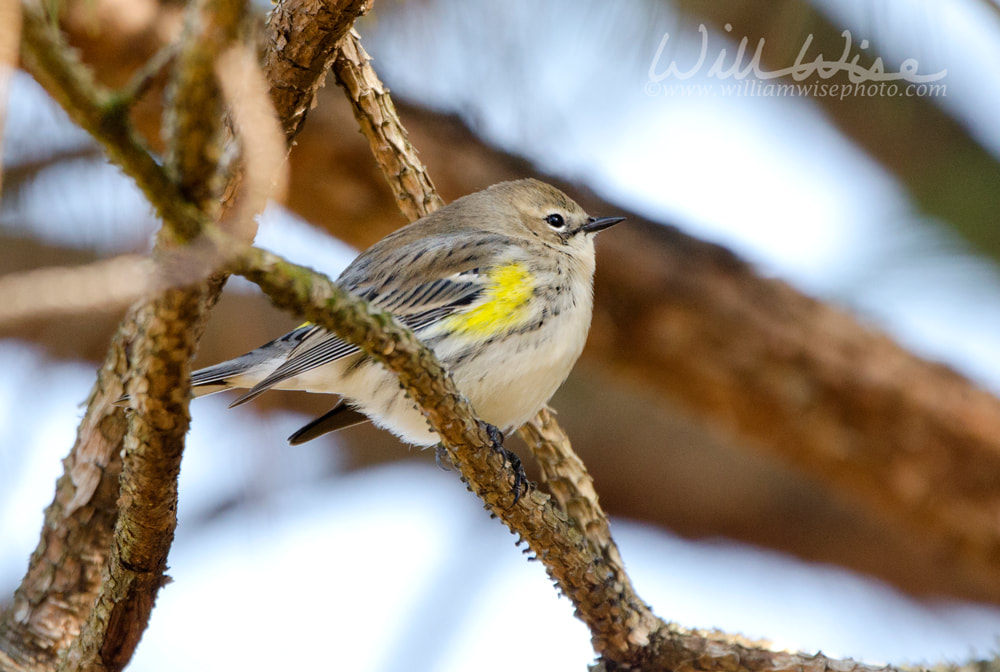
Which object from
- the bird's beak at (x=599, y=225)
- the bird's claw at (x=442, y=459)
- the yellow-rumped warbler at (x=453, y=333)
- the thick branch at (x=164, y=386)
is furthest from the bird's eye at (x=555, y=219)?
the thick branch at (x=164, y=386)

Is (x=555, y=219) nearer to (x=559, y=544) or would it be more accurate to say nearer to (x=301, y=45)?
(x=559, y=544)

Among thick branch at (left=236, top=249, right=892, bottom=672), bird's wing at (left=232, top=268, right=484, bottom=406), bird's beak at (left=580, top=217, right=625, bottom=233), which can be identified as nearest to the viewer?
thick branch at (left=236, top=249, right=892, bottom=672)

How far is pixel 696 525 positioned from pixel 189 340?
Answer: 241 inches

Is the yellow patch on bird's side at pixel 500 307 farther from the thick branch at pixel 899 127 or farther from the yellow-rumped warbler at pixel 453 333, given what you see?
the thick branch at pixel 899 127

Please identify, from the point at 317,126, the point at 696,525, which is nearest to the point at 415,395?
the point at 317,126

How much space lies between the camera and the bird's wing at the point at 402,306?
3.36m

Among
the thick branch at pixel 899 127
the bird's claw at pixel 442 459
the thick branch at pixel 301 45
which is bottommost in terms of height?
the bird's claw at pixel 442 459

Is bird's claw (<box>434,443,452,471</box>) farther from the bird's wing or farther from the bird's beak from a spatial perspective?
the bird's beak

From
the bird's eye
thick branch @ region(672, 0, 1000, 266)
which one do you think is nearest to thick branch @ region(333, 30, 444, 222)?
the bird's eye

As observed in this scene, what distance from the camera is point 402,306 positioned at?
146 inches

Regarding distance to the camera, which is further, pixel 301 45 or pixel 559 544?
pixel 559 544

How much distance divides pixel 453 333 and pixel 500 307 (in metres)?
0.20

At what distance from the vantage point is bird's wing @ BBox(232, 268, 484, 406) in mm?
3355

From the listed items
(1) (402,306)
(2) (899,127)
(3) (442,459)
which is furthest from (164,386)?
(2) (899,127)
